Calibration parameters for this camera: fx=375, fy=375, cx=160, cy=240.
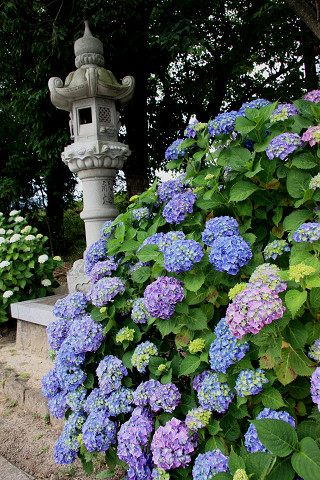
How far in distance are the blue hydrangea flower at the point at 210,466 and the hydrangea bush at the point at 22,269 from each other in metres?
2.96

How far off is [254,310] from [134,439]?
0.68m

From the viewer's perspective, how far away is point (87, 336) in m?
1.58

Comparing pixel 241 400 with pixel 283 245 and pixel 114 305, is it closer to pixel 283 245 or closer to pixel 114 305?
pixel 283 245

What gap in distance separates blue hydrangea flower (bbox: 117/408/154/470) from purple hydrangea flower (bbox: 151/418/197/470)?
64mm

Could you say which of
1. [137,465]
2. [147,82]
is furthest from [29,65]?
[137,465]

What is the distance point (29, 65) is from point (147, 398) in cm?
709

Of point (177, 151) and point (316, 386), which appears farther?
point (177, 151)

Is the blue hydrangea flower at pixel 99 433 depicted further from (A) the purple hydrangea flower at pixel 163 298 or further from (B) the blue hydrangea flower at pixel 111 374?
(A) the purple hydrangea flower at pixel 163 298

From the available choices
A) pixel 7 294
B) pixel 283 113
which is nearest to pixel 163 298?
pixel 283 113

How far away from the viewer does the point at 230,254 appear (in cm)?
119

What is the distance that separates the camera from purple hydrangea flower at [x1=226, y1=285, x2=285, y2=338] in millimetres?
973

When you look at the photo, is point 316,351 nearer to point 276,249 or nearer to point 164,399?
point 276,249

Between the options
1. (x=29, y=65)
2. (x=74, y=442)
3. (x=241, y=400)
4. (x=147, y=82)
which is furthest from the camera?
(x=147, y=82)

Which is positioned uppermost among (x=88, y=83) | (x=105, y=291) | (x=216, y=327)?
(x=88, y=83)
